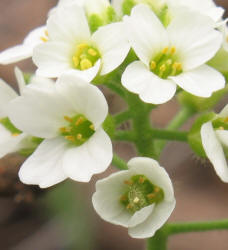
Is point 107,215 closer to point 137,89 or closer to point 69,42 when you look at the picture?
point 137,89

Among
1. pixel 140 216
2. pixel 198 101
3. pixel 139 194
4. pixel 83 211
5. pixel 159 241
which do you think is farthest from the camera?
pixel 83 211

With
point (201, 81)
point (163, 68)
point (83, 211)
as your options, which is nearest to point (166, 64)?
point (163, 68)

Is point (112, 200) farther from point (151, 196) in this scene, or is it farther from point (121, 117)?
point (121, 117)

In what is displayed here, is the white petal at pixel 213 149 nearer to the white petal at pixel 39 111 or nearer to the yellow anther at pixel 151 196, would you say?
the yellow anther at pixel 151 196

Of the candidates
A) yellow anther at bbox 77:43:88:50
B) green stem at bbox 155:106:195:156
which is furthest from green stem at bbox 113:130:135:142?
yellow anther at bbox 77:43:88:50

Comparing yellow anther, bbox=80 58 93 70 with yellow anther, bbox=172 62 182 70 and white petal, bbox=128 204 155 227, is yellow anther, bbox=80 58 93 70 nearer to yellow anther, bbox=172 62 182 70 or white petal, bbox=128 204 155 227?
yellow anther, bbox=172 62 182 70

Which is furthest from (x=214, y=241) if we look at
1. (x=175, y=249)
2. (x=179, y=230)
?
(x=179, y=230)
